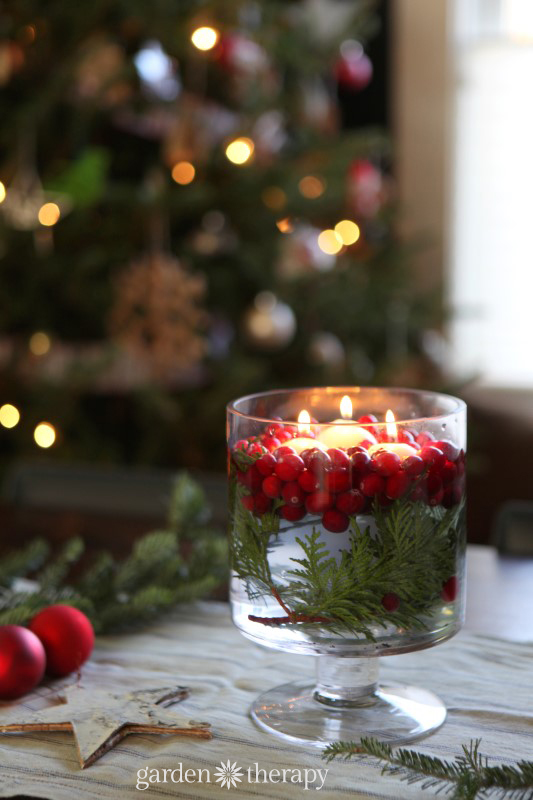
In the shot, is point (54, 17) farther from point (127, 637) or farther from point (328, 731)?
point (328, 731)

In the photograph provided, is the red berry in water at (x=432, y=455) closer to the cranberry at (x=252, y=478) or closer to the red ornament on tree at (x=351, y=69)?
the cranberry at (x=252, y=478)

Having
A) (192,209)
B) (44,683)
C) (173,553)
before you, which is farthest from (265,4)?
(44,683)

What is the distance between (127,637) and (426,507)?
30 centimetres

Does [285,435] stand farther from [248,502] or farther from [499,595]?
[499,595]

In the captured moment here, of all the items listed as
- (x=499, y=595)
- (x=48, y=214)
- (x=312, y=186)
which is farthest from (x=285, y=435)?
(x=312, y=186)

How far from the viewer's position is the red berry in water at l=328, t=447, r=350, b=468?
Answer: 0.55 m

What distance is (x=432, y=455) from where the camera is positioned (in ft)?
1.84

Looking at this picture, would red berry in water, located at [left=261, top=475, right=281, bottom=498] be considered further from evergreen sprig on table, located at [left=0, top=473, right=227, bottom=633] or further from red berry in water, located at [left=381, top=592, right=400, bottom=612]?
evergreen sprig on table, located at [left=0, top=473, right=227, bottom=633]

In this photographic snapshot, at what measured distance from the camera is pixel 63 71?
1791 mm

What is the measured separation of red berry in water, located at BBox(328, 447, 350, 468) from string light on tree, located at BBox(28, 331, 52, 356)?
1410mm

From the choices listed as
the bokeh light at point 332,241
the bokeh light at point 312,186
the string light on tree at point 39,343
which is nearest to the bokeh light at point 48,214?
the string light on tree at point 39,343

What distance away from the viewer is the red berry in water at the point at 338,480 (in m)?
0.55

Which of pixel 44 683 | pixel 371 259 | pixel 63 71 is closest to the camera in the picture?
pixel 44 683

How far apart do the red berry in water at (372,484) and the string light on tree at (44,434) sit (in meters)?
1.41
